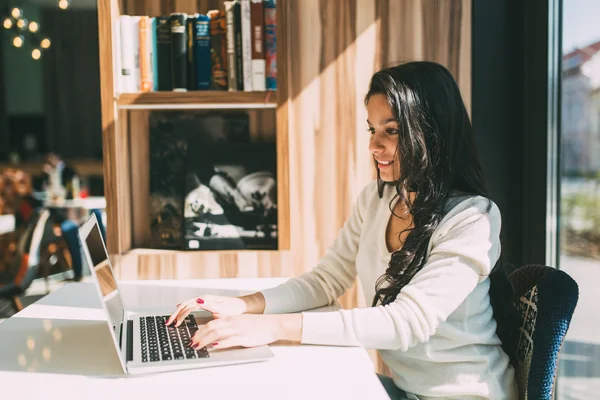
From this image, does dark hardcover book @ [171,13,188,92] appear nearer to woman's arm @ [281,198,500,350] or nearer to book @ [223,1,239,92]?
book @ [223,1,239,92]

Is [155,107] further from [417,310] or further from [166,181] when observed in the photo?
[417,310]

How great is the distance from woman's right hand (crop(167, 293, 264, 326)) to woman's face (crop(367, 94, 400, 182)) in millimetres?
442

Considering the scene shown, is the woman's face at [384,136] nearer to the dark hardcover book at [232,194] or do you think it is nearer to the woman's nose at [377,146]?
the woman's nose at [377,146]

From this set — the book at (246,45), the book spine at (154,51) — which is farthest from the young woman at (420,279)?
the book spine at (154,51)

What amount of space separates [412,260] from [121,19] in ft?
4.28

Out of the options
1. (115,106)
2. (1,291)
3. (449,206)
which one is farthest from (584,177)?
(1,291)

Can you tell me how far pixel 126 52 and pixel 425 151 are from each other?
1149mm

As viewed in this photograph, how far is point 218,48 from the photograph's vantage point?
203 cm

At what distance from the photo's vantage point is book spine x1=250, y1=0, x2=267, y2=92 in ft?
6.49

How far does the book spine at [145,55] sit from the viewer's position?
2.00m

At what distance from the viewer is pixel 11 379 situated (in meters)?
1.05

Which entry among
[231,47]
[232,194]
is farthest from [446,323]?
[231,47]

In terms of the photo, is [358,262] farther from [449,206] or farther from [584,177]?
[584,177]

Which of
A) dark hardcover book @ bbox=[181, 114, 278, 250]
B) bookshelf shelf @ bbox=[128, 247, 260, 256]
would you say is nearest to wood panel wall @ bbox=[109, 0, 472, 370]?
bookshelf shelf @ bbox=[128, 247, 260, 256]
